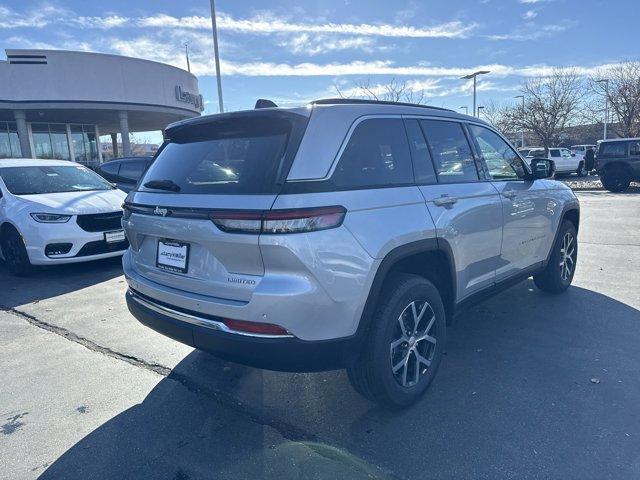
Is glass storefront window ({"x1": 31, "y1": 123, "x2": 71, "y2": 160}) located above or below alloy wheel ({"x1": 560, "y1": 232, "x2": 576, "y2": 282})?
above

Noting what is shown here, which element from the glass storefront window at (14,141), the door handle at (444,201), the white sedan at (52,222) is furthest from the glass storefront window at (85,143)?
the door handle at (444,201)

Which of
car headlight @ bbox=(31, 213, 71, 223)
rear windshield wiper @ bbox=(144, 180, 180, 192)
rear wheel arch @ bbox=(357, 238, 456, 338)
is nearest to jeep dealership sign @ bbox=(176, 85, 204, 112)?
car headlight @ bbox=(31, 213, 71, 223)

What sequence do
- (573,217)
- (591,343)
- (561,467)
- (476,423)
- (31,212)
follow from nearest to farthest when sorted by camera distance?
(561,467)
(476,423)
(591,343)
(573,217)
(31,212)

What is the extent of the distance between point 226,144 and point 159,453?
182cm

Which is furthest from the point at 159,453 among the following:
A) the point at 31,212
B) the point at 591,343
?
the point at 31,212

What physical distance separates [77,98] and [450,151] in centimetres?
2284

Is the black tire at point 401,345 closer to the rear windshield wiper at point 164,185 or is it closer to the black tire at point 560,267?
the rear windshield wiper at point 164,185

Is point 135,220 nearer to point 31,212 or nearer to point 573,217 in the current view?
point 31,212

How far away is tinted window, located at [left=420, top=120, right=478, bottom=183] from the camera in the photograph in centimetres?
337

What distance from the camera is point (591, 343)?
3883 millimetres

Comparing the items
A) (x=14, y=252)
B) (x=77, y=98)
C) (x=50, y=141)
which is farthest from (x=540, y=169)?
(x=50, y=141)

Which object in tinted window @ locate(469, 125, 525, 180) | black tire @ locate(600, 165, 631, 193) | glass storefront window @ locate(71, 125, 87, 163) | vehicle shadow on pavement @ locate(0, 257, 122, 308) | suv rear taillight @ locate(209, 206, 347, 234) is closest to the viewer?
suv rear taillight @ locate(209, 206, 347, 234)

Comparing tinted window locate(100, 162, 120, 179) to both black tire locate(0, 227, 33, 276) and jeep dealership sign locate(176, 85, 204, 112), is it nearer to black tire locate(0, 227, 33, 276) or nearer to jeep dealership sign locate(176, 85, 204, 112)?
black tire locate(0, 227, 33, 276)

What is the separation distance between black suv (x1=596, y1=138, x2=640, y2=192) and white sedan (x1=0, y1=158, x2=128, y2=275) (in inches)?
679
